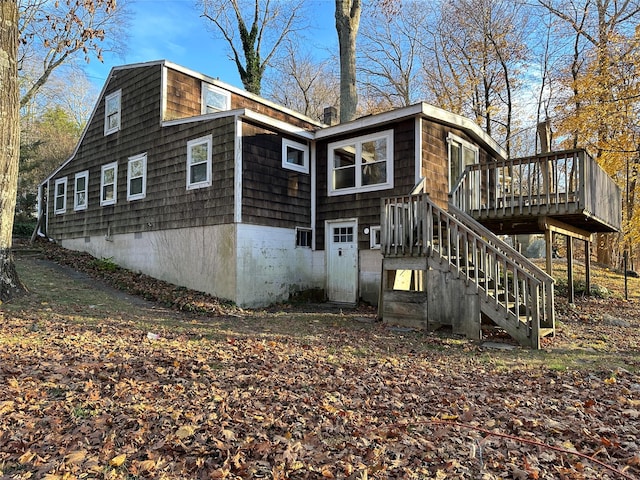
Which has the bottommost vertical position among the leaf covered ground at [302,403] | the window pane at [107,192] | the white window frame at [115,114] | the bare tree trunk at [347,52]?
the leaf covered ground at [302,403]

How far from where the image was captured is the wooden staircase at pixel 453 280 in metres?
7.09

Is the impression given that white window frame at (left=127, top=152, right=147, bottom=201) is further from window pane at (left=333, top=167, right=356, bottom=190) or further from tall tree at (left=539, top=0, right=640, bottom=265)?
tall tree at (left=539, top=0, right=640, bottom=265)

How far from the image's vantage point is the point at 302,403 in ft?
13.5

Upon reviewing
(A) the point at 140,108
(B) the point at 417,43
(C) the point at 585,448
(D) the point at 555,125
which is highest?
(B) the point at 417,43

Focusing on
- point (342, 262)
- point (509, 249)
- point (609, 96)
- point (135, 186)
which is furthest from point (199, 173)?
point (609, 96)

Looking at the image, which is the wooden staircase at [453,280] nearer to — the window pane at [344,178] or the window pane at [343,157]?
the window pane at [344,178]

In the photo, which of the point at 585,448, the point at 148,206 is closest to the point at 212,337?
the point at 585,448

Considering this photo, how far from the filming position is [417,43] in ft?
82.2

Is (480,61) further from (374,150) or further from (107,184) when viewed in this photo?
(107,184)

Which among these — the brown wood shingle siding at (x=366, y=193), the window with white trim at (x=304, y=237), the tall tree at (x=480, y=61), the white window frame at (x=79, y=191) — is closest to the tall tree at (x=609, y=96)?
the tall tree at (x=480, y=61)

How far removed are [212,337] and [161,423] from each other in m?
3.62

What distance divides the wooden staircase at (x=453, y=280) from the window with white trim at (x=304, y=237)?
416 cm

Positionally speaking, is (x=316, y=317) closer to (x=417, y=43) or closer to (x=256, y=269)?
(x=256, y=269)

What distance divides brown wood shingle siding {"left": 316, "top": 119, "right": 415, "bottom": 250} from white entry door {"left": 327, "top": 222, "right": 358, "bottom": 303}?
0.83 feet
